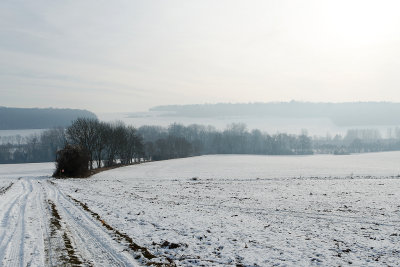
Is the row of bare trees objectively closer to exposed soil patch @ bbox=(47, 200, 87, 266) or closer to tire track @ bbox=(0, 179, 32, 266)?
tire track @ bbox=(0, 179, 32, 266)

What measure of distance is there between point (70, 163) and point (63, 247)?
44.1 metres

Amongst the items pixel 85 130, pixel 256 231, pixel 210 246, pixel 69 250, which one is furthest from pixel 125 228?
pixel 85 130

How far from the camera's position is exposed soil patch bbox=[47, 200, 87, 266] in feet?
27.4

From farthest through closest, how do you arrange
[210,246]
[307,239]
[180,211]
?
[180,211] → [307,239] → [210,246]

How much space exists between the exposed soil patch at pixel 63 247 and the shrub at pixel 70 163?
38.7 metres

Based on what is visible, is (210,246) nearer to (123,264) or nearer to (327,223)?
(123,264)

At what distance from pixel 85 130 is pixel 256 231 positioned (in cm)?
6303

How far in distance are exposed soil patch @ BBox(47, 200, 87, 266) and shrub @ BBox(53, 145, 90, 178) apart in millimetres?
38684

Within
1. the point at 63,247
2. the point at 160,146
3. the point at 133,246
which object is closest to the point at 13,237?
the point at 63,247

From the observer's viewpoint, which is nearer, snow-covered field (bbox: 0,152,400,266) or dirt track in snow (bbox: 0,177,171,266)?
dirt track in snow (bbox: 0,177,171,266)

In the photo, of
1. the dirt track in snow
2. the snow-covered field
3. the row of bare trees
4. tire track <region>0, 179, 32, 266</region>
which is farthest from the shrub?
the dirt track in snow

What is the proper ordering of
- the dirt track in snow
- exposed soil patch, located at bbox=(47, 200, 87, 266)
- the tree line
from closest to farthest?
exposed soil patch, located at bbox=(47, 200, 87, 266) < the dirt track in snow < the tree line

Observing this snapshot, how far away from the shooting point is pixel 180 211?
1698cm

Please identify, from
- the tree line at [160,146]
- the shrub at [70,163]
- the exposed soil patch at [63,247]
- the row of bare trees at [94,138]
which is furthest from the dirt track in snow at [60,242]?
the tree line at [160,146]
